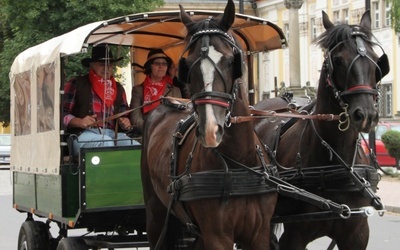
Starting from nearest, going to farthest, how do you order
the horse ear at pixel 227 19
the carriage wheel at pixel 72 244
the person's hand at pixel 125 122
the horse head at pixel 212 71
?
the horse head at pixel 212 71 → the horse ear at pixel 227 19 → the carriage wheel at pixel 72 244 → the person's hand at pixel 125 122

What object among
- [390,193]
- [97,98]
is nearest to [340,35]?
[97,98]

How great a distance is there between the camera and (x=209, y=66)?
22.5ft

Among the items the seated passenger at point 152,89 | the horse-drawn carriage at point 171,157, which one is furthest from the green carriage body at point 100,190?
the seated passenger at point 152,89

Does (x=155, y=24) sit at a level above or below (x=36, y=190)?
above

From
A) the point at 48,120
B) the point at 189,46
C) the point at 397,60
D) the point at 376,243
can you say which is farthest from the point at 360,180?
the point at 397,60

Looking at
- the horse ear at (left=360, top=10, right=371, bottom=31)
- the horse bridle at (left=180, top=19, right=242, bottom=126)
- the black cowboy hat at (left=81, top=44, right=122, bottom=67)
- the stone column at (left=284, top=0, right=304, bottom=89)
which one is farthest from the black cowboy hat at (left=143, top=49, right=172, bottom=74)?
the stone column at (left=284, top=0, right=304, bottom=89)

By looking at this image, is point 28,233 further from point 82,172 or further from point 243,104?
point 243,104

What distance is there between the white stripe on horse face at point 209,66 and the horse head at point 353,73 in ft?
3.95

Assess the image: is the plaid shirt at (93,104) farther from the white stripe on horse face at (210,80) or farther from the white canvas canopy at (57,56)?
the white stripe on horse face at (210,80)

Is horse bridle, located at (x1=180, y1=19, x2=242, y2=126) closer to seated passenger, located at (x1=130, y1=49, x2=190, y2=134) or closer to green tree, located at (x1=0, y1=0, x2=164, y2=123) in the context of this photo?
seated passenger, located at (x1=130, y1=49, x2=190, y2=134)

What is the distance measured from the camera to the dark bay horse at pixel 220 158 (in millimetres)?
6789

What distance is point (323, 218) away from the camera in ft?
25.7

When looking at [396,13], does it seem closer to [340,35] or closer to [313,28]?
[340,35]

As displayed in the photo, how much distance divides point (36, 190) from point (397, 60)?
129 feet
